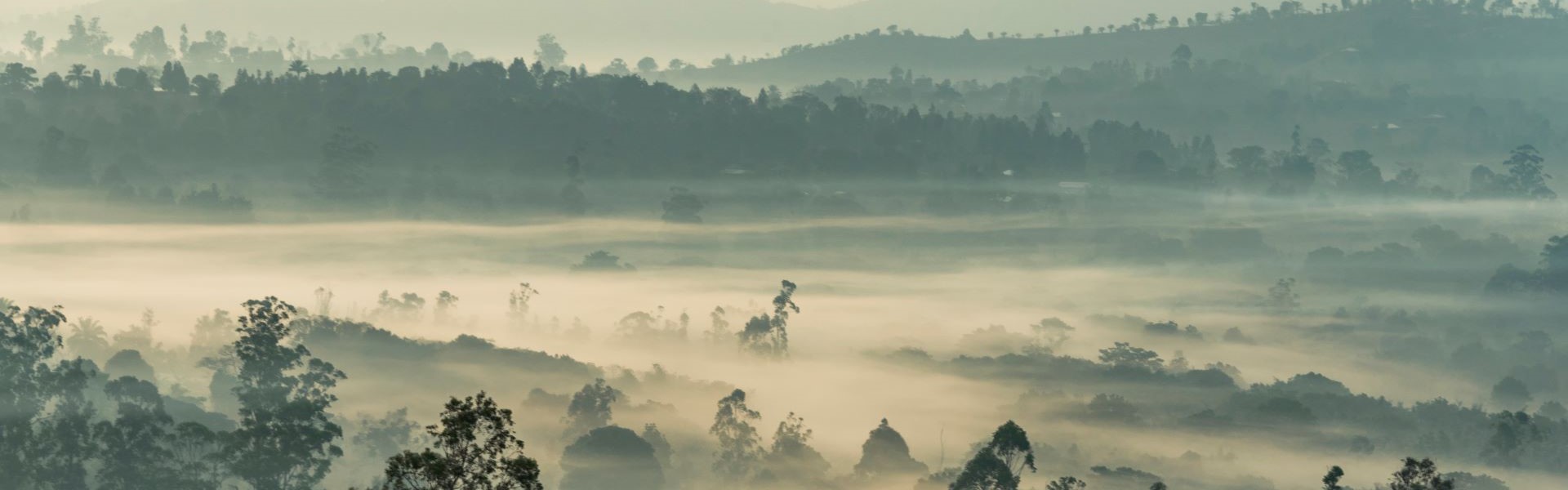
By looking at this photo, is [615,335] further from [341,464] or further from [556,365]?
[341,464]

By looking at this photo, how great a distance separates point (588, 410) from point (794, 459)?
1375 cm

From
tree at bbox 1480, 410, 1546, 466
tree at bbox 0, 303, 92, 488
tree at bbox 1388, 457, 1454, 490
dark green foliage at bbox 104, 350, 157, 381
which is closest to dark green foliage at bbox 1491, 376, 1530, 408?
tree at bbox 1480, 410, 1546, 466

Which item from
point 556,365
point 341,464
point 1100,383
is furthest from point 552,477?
point 1100,383

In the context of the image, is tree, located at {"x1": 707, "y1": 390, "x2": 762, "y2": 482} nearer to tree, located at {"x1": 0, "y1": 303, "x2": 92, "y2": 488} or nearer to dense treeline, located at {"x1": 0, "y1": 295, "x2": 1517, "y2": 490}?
dense treeline, located at {"x1": 0, "y1": 295, "x2": 1517, "y2": 490}

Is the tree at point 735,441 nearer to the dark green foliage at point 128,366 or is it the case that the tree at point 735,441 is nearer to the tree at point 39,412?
the dark green foliage at point 128,366

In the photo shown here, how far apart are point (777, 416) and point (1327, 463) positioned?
3719 cm

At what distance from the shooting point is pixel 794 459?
127 m

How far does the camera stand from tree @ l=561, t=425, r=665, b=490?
11556 cm

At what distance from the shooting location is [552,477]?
117m

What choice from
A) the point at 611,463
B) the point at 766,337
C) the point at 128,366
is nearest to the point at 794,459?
the point at 611,463

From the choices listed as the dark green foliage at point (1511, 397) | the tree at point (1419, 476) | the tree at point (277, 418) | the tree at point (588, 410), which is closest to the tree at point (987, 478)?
the tree at point (1419, 476)

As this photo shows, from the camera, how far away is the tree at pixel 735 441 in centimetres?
12350

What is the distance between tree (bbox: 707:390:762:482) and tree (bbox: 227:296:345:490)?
2340cm

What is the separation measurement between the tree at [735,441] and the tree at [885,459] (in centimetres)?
616
